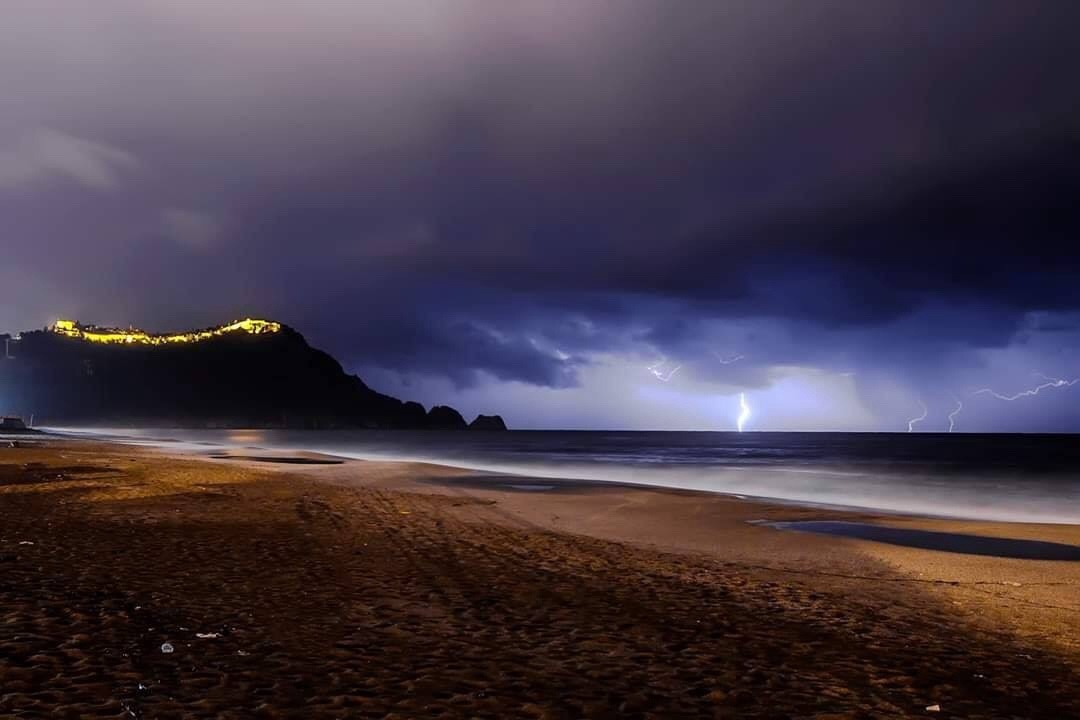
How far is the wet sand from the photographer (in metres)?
6.11

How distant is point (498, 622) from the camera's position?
8664 millimetres

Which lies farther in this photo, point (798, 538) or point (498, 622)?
point (798, 538)

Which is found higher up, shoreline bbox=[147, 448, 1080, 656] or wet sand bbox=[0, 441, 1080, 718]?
wet sand bbox=[0, 441, 1080, 718]

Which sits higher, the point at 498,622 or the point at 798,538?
the point at 498,622

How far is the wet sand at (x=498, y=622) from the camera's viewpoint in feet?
20.0

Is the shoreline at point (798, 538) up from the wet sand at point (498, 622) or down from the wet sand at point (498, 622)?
down

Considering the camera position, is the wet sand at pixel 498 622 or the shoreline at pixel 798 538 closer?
the wet sand at pixel 498 622

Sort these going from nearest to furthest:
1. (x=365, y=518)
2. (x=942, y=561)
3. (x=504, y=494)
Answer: (x=942, y=561) → (x=365, y=518) → (x=504, y=494)

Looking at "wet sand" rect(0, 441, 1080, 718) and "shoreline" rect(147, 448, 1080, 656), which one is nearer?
"wet sand" rect(0, 441, 1080, 718)

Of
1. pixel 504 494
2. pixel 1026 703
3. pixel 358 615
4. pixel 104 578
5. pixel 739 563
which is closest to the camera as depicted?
pixel 1026 703

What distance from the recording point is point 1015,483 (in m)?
53.0

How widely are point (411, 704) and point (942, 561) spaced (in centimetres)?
1377

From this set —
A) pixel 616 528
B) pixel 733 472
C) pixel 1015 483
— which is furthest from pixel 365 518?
pixel 1015 483

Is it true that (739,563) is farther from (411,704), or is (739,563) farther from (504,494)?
(504,494)
